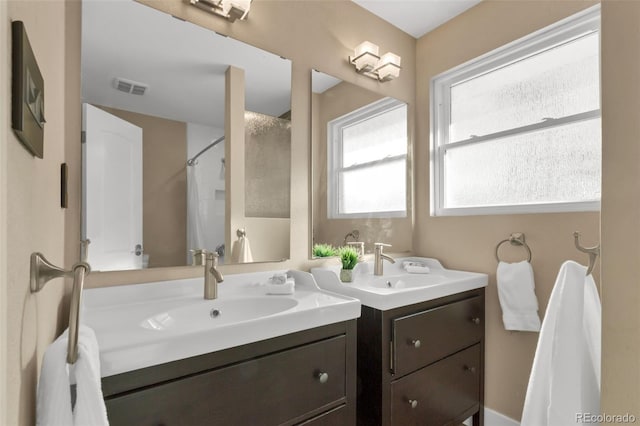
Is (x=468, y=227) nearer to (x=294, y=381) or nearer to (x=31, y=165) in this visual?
(x=294, y=381)

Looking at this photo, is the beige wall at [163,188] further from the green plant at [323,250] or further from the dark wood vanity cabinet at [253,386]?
the green plant at [323,250]

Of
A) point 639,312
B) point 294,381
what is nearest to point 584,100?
point 639,312

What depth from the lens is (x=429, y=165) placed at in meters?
2.24

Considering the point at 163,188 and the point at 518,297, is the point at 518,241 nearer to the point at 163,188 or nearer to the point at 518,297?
the point at 518,297

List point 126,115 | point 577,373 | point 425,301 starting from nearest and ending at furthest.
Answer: point 577,373 < point 126,115 < point 425,301

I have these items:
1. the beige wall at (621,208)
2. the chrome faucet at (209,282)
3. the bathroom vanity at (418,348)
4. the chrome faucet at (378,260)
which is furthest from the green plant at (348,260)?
the beige wall at (621,208)

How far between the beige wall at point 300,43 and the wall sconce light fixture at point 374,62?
0.14 ft

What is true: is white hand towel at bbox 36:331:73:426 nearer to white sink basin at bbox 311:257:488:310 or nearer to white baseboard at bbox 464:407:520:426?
white sink basin at bbox 311:257:488:310

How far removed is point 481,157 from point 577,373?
4.30 ft

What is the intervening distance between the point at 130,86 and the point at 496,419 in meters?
2.43

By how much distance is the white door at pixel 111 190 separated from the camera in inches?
47.0

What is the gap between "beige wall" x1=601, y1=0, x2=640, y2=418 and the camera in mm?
715

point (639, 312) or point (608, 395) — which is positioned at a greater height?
point (639, 312)

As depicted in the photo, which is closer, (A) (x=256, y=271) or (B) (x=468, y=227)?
(A) (x=256, y=271)
